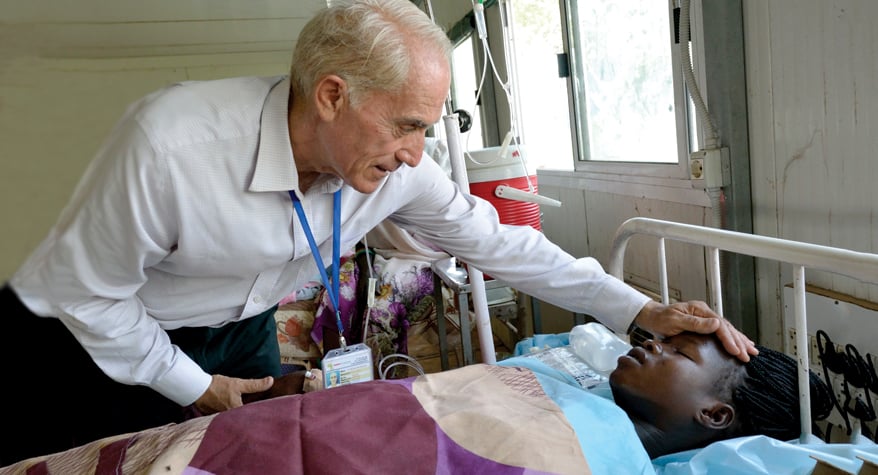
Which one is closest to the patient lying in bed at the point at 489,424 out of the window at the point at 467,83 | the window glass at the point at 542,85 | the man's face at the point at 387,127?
the man's face at the point at 387,127

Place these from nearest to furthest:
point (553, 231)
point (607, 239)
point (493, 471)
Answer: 1. point (493, 471)
2. point (607, 239)
3. point (553, 231)

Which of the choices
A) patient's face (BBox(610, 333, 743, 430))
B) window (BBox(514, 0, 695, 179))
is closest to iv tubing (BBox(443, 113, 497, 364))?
patient's face (BBox(610, 333, 743, 430))

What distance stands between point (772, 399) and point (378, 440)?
2.70ft

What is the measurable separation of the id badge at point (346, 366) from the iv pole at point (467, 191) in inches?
15.8

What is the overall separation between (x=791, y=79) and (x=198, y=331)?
1621 mm

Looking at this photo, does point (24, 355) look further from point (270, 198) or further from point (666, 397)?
point (666, 397)

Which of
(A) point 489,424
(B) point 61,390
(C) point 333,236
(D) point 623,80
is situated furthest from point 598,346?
(B) point 61,390

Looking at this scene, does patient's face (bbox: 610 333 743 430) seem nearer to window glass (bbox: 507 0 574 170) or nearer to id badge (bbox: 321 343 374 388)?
id badge (bbox: 321 343 374 388)

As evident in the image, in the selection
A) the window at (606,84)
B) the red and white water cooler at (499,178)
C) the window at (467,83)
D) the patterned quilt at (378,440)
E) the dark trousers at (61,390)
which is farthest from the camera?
the window at (467,83)

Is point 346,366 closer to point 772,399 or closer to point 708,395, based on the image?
point 708,395

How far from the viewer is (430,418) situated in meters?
0.92

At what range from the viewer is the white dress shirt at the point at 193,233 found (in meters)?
0.97

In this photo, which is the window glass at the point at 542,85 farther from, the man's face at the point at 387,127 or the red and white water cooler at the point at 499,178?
the man's face at the point at 387,127

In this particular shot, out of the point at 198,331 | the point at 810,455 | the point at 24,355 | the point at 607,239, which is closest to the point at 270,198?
the point at 198,331
